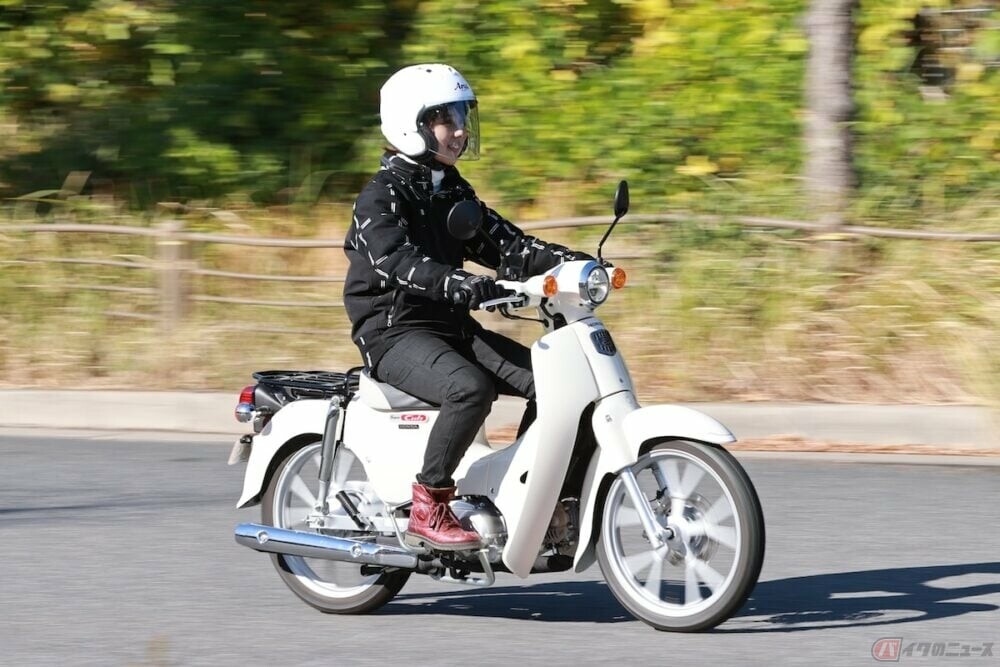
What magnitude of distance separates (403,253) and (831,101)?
7.57 meters

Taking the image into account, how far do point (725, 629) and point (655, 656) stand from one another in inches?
16.8

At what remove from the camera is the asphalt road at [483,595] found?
5.56 m

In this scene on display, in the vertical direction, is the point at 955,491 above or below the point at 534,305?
below

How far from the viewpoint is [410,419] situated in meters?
5.97

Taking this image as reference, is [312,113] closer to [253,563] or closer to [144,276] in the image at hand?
[144,276]

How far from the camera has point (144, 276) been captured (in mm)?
12703

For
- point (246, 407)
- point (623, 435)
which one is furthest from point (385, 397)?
point (623, 435)

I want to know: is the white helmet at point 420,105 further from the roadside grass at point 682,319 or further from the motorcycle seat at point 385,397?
the roadside grass at point 682,319

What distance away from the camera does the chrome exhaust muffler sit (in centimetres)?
592

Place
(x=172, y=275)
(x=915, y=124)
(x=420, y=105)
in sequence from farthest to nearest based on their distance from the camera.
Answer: (x=915, y=124), (x=172, y=275), (x=420, y=105)

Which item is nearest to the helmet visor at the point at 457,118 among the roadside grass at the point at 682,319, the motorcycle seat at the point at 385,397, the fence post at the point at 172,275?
the motorcycle seat at the point at 385,397

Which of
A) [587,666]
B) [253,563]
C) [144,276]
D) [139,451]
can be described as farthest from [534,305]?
[144,276]

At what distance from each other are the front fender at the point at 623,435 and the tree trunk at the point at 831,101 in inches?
283

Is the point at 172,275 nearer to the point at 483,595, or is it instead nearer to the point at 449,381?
the point at 483,595
